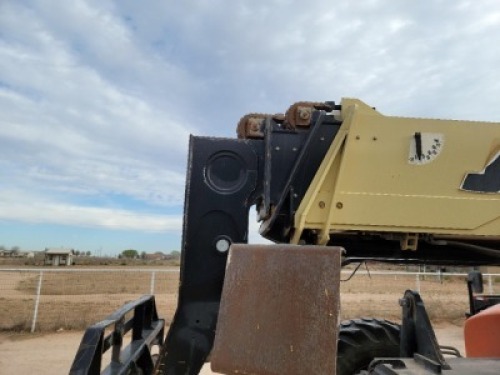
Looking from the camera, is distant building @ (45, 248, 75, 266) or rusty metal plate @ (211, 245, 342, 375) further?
distant building @ (45, 248, 75, 266)

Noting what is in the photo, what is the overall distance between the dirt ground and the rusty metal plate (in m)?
5.96

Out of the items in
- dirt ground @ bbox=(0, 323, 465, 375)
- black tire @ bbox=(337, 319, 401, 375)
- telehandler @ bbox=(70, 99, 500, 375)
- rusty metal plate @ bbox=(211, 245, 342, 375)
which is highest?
telehandler @ bbox=(70, 99, 500, 375)

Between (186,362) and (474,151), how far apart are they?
216 centimetres

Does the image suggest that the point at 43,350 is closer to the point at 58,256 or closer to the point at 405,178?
the point at 405,178

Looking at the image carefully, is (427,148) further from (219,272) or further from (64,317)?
(64,317)

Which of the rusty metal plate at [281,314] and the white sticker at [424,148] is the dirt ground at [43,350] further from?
the rusty metal plate at [281,314]

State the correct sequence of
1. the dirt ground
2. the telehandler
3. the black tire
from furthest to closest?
the dirt ground
the black tire
the telehandler

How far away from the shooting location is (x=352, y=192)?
9.06 feet

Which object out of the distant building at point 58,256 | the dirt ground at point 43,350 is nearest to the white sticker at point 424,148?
the dirt ground at point 43,350

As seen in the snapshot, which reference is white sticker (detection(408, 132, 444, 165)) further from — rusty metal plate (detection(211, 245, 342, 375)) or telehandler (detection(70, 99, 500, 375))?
rusty metal plate (detection(211, 245, 342, 375))

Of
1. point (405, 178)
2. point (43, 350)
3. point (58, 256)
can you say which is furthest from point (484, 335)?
point (58, 256)

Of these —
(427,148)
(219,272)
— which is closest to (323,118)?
(427,148)

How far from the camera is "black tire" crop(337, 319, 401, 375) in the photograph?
3738 millimetres

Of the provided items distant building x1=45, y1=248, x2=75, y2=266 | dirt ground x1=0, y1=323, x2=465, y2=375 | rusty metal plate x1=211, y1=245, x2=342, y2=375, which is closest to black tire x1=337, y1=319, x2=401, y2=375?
rusty metal plate x1=211, y1=245, x2=342, y2=375
